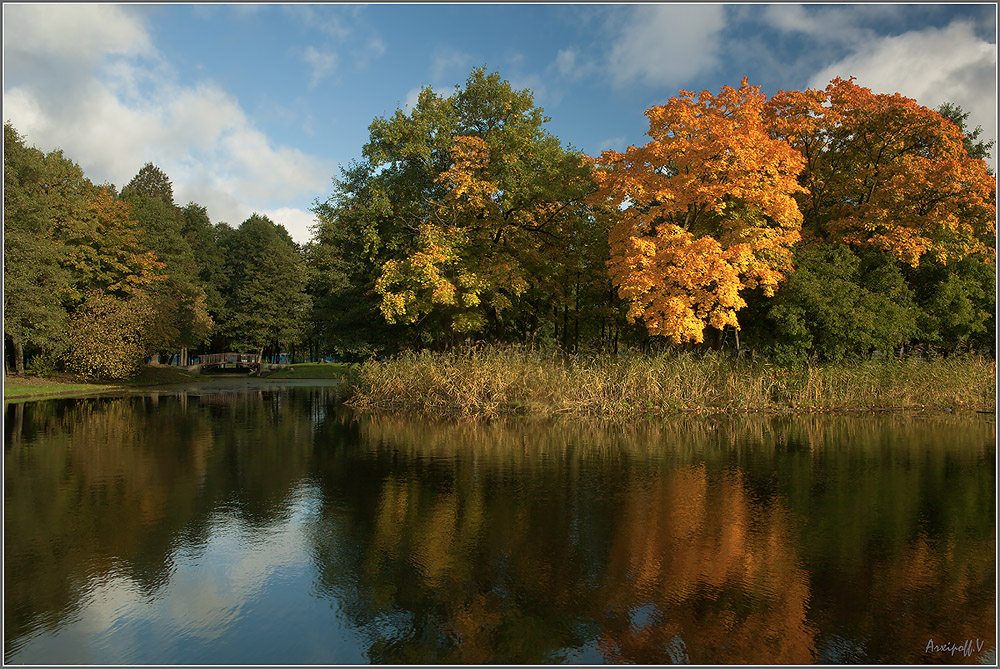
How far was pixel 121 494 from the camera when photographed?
8.73 m

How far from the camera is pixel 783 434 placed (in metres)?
14.1

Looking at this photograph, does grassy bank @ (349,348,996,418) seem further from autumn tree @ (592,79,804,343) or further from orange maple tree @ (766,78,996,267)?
orange maple tree @ (766,78,996,267)

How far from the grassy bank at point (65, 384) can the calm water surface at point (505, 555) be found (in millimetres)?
19732

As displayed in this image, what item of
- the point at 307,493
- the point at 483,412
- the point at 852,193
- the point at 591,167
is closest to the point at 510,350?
the point at 483,412

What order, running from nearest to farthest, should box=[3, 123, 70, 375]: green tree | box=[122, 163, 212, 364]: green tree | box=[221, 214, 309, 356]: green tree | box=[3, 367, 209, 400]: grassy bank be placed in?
box=[3, 367, 209, 400]: grassy bank, box=[3, 123, 70, 375]: green tree, box=[122, 163, 212, 364]: green tree, box=[221, 214, 309, 356]: green tree

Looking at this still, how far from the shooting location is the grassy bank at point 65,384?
91.5 feet

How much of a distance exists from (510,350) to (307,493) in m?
12.7

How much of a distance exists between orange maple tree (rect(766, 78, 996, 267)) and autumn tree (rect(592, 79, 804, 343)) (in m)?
2.35

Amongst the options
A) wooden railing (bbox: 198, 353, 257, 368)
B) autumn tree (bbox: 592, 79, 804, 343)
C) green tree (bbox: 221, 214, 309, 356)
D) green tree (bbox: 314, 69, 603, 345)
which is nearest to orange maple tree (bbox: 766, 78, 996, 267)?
autumn tree (bbox: 592, 79, 804, 343)

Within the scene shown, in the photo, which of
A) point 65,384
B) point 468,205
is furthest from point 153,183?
point 468,205

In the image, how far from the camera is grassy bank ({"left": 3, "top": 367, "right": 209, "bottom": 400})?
27889 millimetres

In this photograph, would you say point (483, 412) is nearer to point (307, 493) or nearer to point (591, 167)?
point (307, 493)

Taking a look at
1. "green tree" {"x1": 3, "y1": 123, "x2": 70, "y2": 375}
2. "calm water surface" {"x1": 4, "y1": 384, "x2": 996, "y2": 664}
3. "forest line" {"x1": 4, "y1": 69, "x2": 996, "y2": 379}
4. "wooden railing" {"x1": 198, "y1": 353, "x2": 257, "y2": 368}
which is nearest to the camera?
"calm water surface" {"x1": 4, "y1": 384, "x2": 996, "y2": 664}

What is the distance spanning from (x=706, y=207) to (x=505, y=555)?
16360 millimetres
